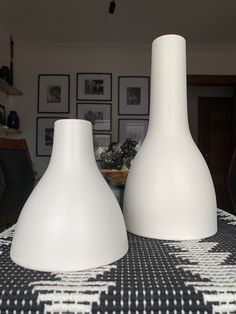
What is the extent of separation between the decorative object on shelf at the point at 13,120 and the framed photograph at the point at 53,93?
1.09ft

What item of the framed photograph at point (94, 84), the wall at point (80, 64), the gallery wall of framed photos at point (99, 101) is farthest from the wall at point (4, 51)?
the framed photograph at point (94, 84)

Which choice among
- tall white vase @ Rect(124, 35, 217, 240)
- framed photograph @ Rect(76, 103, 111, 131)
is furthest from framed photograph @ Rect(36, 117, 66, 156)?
tall white vase @ Rect(124, 35, 217, 240)

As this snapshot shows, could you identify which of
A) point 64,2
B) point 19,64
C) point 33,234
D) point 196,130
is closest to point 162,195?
point 33,234

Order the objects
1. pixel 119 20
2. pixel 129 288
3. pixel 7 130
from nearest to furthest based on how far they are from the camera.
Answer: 1. pixel 129 288
2. pixel 119 20
3. pixel 7 130

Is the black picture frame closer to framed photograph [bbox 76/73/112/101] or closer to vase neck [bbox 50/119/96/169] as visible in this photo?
framed photograph [bbox 76/73/112/101]

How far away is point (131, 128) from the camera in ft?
12.4

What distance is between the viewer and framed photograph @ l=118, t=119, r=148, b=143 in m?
3.77

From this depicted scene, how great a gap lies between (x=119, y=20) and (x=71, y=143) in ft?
10.1

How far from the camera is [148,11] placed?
9.36ft

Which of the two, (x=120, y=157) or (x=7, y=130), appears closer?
(x=120, y=157)

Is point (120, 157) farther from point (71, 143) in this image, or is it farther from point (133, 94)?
point (133, 94)

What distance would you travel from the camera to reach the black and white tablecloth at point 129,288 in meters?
0.22

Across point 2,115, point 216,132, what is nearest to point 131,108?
point 2,115

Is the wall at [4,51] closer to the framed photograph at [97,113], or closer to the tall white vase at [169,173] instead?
the framed photograph at [97,113]
